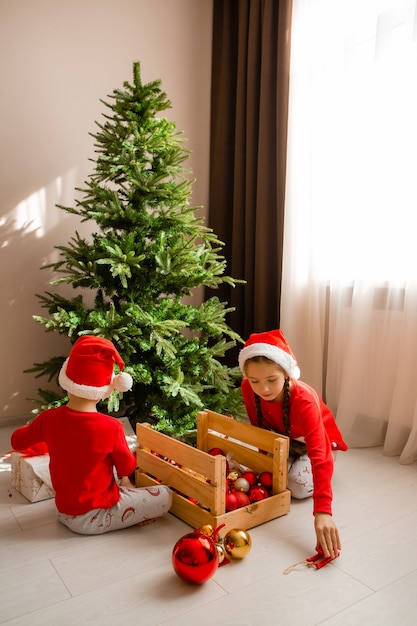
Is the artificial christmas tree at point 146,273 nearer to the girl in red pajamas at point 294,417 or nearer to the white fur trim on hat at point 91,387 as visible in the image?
the girl in red pajamas at point 294,417

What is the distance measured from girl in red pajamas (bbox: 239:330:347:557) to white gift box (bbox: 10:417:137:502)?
807 mm

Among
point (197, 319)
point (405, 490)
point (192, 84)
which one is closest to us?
point (405, 490)

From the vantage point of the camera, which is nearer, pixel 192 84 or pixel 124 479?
pixel 124 479

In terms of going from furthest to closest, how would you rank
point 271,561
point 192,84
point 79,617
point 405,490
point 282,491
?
1. point 192,84
2. point 405,490
3. point 282,491
4. point 271,561
5. point 79,617

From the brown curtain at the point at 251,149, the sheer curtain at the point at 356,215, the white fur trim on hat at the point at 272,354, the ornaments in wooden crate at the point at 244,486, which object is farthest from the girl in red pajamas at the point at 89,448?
the brown curtain at the point at 251,149

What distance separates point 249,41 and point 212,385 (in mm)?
2080

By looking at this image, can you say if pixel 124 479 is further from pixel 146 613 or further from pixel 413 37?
pixel 413 37

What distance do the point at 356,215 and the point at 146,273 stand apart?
106 cm

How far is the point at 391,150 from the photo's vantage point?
233 cm

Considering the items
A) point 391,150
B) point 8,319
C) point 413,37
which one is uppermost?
point 413,37

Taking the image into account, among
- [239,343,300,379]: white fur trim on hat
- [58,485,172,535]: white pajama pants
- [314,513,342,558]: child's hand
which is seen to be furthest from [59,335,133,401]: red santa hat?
[314,513,342,558]: child's hand

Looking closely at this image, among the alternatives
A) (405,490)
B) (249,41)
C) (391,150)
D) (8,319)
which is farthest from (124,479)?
(249,41)

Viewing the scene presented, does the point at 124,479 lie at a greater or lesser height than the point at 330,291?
lesser

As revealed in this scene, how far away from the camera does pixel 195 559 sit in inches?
51.3
